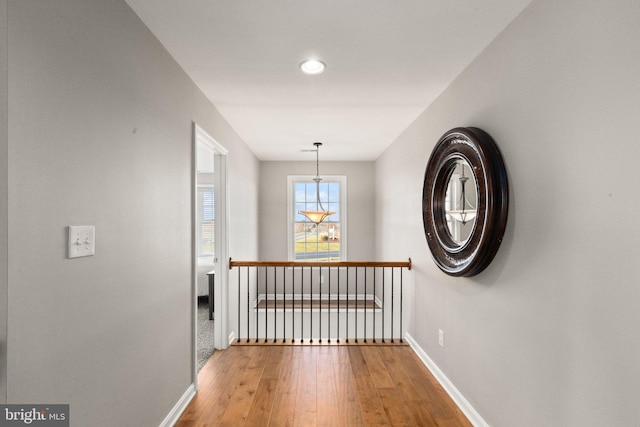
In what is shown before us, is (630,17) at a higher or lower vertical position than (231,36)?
lower

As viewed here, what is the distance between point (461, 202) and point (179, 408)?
94.4 inches

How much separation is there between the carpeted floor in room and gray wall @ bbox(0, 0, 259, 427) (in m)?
0.94

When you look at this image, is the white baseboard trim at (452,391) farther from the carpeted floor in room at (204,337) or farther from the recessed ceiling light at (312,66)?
the recessed ceiling light at (312,66)

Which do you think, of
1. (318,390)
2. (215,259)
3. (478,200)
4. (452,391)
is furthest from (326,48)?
(452,391)

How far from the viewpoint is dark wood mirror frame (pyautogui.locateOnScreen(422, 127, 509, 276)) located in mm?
1916

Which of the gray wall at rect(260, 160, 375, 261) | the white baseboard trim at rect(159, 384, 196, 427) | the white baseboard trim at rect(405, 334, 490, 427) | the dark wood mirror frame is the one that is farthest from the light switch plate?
the gray wall at rect(260, 160, 375, 261)

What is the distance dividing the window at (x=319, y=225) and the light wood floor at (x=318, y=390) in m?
2.80

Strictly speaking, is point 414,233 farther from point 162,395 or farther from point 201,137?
point 162,395

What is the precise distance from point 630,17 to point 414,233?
2.62 m

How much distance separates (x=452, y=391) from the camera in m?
2.55

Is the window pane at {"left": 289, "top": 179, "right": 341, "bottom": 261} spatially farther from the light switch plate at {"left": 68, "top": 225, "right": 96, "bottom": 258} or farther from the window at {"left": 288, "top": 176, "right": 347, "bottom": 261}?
the light switch plate at {"left": 68, "top": 225, "right": 96, "bottom": 258}

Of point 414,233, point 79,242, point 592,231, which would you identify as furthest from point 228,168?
point 592,231

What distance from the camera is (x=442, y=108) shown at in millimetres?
2859

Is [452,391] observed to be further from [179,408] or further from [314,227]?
[314,227]
